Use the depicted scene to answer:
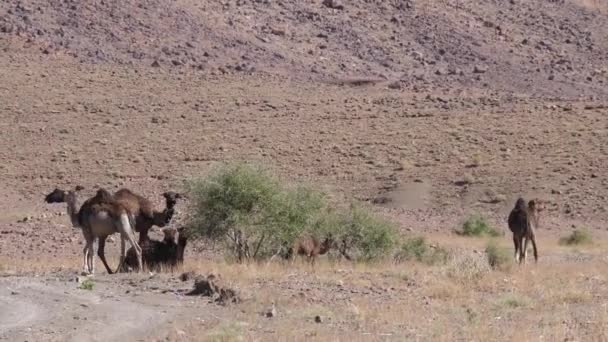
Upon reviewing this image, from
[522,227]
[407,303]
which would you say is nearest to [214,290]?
[407,303]

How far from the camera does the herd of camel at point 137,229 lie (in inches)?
841

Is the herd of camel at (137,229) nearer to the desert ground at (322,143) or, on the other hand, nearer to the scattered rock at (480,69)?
the desert ground at (322,143)

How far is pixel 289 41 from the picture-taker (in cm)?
6512

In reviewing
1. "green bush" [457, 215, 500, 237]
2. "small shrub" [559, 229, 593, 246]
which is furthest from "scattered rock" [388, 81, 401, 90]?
"small shrub" [559, 229, 593, 246]

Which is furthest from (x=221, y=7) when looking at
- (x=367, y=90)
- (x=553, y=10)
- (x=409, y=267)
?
(x=409, y=267)

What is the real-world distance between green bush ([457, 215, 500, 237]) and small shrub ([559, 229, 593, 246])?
74.3 inches

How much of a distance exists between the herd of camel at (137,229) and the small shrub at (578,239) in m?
9.55

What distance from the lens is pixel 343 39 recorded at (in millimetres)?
67062

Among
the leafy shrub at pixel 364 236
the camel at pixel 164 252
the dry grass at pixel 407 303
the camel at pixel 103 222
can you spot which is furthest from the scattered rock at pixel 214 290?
the leafy shrub at pixel 364 236

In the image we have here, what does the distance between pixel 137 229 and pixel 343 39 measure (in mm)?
44660

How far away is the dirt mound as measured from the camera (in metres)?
59.7

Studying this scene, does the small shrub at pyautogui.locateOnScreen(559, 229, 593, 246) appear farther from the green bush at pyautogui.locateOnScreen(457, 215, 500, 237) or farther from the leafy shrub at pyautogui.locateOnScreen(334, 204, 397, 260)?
the leafy shrub at pyautogui.locateOnScreen(334, 204, 397, 260)

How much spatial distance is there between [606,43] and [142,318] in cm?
6083

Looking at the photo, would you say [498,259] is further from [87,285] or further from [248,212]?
[87,285]
